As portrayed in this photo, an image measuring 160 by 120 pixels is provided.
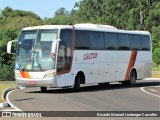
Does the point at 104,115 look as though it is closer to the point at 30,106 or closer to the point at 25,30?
the point at 30,106

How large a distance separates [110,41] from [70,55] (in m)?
4.59

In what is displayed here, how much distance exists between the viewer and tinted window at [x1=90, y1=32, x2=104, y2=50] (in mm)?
26984

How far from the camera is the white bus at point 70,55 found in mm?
23984

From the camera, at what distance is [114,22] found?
10212 centimetres

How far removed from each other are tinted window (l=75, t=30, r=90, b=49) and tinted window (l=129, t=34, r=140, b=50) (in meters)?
5.30

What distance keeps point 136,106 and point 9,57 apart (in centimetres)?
4887

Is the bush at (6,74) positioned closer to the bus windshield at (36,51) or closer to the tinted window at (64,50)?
the bus windshield at (36,51)

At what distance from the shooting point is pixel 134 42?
31469 millimetres

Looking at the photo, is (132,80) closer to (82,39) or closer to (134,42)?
(134,42)

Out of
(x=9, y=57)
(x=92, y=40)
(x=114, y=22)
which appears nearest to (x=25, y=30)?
(x=92, y=40)

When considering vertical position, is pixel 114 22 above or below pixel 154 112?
above

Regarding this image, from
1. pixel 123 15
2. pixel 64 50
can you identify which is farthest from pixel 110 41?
pixel 123 15

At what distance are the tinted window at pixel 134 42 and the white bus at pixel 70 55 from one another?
0.38 metres

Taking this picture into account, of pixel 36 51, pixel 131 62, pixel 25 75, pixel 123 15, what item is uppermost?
pixel 123 15
